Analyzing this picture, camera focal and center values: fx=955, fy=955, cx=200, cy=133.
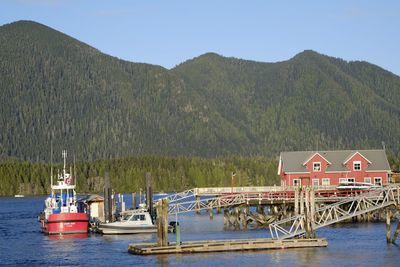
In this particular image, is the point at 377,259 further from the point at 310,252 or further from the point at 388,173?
the point at 388,173

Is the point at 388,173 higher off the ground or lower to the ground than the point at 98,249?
higher

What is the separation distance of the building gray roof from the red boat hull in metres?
36.7

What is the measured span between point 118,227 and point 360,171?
141 ft

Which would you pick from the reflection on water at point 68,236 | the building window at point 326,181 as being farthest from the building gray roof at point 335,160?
the reflection on water at point 68,236

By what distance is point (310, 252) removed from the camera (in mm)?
80188

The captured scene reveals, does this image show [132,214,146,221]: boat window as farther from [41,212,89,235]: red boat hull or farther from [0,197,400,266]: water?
[41,212,89,235]: red boat hull

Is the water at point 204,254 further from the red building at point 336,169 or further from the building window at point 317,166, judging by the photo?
the building window at point 317,166

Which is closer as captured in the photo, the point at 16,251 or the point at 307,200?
the point at 307,200

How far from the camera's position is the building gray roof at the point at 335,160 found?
5315 inches

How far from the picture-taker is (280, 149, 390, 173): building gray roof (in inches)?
5315

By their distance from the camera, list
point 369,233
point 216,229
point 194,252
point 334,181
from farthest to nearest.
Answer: point 334,181 → point 216,229 → point 369,233 → point 194,252

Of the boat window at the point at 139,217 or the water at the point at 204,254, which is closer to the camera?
the water at the point at 204,254

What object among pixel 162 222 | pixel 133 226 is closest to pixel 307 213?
pixel 162 222

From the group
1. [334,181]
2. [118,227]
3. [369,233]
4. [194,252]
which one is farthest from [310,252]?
[334,181]
